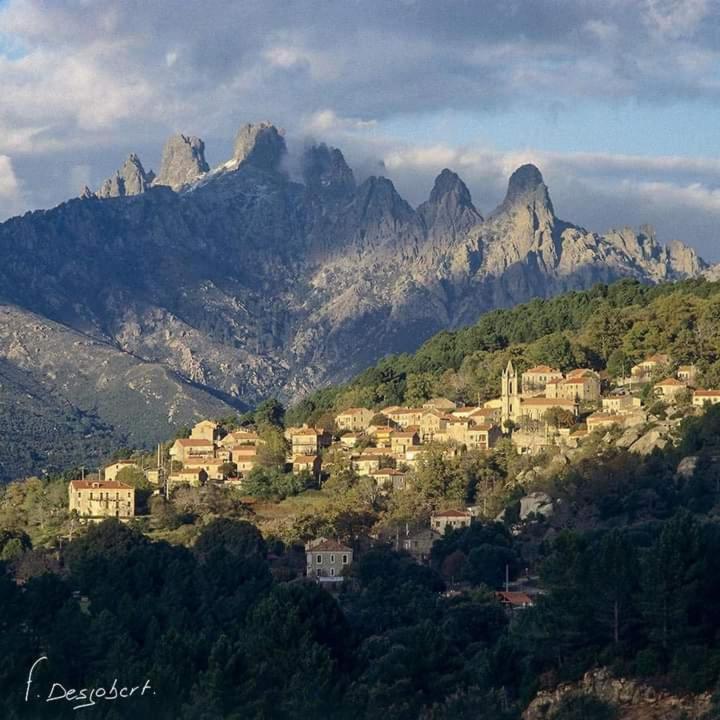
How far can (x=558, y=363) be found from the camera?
4560 inches

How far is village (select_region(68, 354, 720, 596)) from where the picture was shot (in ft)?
336

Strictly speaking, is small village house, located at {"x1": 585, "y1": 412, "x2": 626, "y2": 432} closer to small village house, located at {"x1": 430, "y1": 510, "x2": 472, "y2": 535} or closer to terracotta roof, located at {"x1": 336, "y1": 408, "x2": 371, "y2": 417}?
small village house, located at {"x1": 430, "y1": 510, "x2": 472, "y2": 535}

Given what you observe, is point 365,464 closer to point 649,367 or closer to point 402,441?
point 402,441

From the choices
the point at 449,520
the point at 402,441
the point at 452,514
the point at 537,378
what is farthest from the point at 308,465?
the point at 449,520

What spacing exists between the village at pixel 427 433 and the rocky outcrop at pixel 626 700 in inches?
1720

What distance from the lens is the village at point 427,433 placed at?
336 feet

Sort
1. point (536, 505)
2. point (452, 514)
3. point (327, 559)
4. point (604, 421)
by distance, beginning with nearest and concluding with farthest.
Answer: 1. point (327, 559)
2. point (536, 505)
3. point (452, 514)
4. point (604, 421)

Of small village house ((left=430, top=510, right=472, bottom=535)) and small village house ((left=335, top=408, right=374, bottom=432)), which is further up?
small village house ((left=335, top=408, right=374, bottom=432))

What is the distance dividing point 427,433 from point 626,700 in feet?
207

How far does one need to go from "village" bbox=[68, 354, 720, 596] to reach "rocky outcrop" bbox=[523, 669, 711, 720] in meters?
43.7

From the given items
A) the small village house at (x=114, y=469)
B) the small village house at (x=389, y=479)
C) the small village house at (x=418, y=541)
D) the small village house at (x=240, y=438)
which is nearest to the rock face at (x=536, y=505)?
the small village house at (x=418, y=541)

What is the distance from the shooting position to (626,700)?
4756 cm

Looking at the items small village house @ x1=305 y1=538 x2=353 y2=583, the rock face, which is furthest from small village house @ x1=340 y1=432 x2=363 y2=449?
small village house @ x1=305 y1=538 x2=353 y2=583

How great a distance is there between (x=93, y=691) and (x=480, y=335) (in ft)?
268
